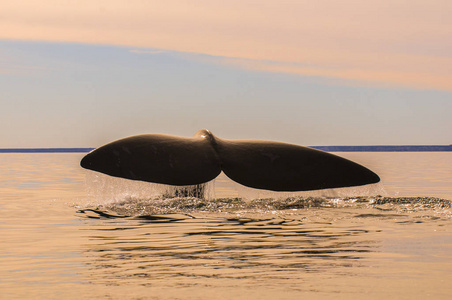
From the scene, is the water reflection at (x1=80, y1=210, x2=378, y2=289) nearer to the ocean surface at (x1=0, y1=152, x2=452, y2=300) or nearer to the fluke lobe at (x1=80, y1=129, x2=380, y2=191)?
the ocean surface at (x1=0, y1=152, x2=452, y2=300)

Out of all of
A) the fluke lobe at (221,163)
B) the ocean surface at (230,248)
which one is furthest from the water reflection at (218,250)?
the fluke lobe at (221,163)

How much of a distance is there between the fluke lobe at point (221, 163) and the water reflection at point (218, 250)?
0.68 m

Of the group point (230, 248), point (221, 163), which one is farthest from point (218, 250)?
point (221, 163)

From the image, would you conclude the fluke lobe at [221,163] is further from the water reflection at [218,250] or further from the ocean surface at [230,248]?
the water reflection at [218,250]

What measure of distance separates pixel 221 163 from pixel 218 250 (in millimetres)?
2651

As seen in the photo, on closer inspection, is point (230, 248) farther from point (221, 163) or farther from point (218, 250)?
point (221, 163)

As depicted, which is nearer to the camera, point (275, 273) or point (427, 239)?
point (275, 273)

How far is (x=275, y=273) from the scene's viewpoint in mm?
6582

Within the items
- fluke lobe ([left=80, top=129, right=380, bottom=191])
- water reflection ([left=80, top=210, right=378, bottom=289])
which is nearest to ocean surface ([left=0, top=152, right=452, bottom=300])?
water reflection ([left=80, top=210, right=378, bottom=289])

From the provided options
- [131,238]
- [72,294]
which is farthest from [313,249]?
[72,294]

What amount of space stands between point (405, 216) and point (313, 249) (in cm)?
366

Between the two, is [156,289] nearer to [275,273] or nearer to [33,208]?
[275,273]

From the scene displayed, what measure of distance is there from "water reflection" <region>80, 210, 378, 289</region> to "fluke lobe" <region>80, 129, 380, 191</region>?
0.68 meters

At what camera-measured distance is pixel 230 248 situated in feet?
26.8
